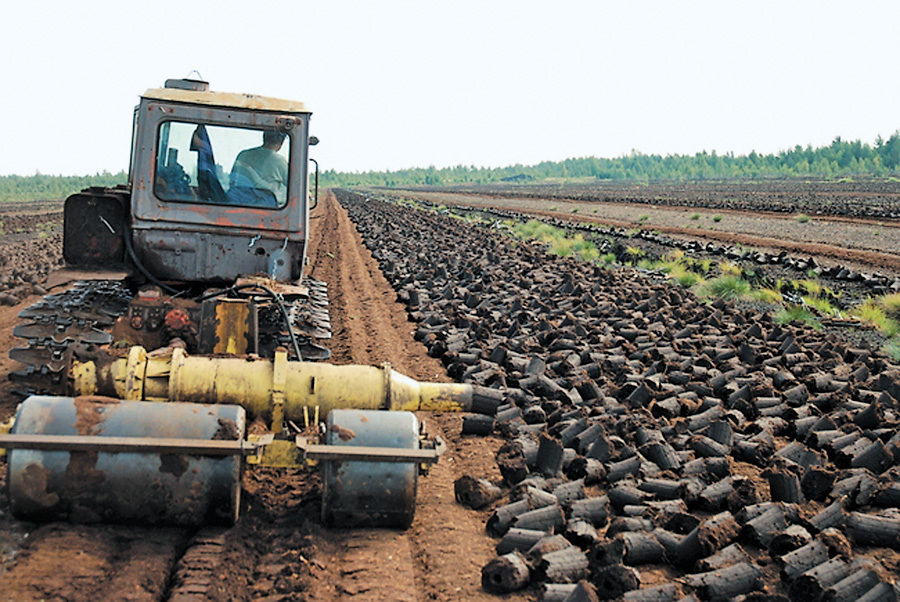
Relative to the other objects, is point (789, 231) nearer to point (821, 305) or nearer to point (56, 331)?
point (821, 305)

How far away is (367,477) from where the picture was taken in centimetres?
424

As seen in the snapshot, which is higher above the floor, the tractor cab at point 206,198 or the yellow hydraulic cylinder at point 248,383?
the tractor cab at point 206,198

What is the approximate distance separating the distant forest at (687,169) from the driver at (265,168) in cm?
6602

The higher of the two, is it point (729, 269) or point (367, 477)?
point (729, 269)

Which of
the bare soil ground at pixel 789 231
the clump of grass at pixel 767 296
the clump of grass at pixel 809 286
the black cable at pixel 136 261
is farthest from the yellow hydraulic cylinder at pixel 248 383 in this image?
the bare soil ground at pixel 789 231

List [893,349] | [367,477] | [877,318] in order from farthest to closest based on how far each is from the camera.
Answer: [877,318], [893,349], [367,477]

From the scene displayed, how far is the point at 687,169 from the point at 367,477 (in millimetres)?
140901

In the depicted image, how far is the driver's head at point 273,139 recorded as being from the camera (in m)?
6.83

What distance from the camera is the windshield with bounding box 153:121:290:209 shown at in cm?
663

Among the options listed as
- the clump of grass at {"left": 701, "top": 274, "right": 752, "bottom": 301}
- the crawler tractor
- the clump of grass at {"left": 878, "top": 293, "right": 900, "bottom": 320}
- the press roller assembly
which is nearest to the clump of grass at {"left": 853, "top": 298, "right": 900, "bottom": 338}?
the clump of grass at {"left": 878, "top": 293, "right": 900, "bottom": 320}

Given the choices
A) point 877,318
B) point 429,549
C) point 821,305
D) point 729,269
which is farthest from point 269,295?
point 729,269

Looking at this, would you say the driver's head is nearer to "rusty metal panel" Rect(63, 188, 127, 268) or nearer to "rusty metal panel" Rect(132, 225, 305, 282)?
"rusty metal panel" Rect(132, 225, 305, 282)

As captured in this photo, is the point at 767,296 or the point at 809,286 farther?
the point at 809,286

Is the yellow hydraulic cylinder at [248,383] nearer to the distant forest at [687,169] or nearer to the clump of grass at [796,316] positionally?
the clump of grass at [796,316]
